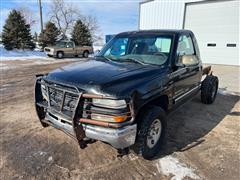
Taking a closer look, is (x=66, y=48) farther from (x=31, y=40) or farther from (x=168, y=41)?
(x=168, y=41)

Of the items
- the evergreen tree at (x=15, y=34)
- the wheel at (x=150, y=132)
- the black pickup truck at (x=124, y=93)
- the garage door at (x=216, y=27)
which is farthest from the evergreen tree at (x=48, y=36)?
the wheel at (x=150, y=132)

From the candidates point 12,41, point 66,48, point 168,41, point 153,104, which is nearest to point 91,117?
point 153,104

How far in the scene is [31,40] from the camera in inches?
950

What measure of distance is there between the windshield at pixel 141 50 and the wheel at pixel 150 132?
972 millimetres

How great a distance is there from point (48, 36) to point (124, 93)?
24.8 meters

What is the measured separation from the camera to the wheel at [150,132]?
2.90m

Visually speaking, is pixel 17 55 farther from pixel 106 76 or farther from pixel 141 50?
pixel 106 76

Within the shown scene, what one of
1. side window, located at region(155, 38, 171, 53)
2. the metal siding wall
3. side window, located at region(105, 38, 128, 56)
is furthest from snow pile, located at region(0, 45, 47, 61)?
side window, located at region(155, 38, 171, 53)

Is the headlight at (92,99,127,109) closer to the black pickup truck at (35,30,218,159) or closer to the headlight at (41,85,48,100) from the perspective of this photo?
the black pickup truck at (35,30,218,159)

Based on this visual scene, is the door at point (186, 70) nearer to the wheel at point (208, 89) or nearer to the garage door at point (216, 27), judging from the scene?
the wheel at point (208, 89)

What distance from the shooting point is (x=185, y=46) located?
446 cm

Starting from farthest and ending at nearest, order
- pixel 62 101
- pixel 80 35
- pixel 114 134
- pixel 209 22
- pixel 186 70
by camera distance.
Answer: pixel 80 35, pixel 209 22, pixel 186 70, pixel 62 101, pixel 114 134

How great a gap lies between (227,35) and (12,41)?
20551 mm

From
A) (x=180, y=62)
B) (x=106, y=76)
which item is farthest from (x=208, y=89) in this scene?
(x=106, y=76)
